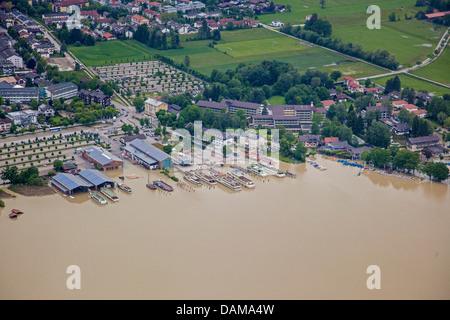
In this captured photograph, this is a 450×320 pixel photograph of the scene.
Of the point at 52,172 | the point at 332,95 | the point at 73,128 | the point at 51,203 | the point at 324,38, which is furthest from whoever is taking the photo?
the point at 324,38

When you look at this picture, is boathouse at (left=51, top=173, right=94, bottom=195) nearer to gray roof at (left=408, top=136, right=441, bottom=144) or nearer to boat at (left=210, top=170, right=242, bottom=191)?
boat at (left=210, top=170, right=242, bottom=191)

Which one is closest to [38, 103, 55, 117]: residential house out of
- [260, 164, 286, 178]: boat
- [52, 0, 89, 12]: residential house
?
[260, 164, 286, 178]: boat

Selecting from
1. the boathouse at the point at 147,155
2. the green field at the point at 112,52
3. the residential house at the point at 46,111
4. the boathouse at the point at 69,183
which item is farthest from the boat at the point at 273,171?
the green field at the point at 112,52

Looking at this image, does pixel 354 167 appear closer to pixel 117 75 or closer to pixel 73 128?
pixel 73 128

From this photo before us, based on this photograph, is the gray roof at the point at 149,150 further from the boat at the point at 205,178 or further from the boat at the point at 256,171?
the boat at the point at 256,171

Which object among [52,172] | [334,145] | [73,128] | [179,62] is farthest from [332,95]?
[52,172]

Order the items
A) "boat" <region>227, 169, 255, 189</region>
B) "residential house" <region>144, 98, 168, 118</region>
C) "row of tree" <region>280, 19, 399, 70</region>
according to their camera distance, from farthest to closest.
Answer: "row of tree" <region>280, 19, 399, 70</region>
"residential house" <region>144, 98, 168, 118</region>
"boat" <region>227, 169, 255, 189</region>

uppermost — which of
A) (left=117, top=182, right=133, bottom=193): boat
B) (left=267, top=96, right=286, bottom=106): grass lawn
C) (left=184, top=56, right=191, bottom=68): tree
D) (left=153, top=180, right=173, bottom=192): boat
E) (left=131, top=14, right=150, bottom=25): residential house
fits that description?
(left=131, top=14, right=150, bottom=25): residential house
